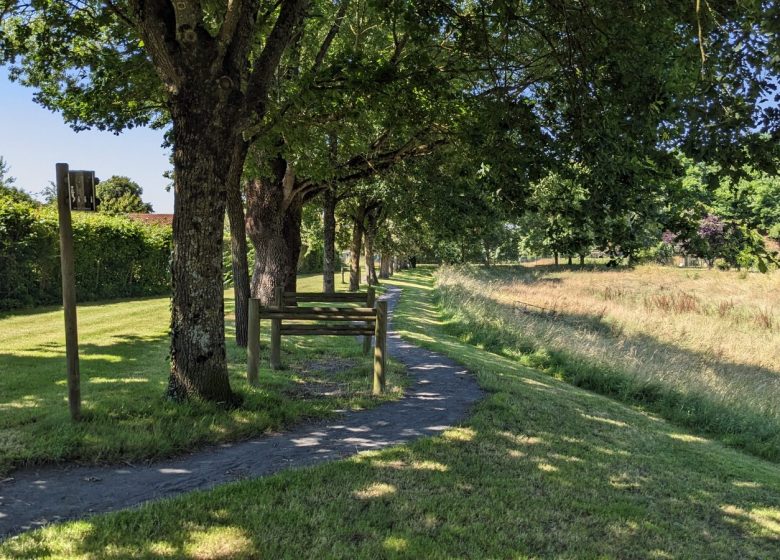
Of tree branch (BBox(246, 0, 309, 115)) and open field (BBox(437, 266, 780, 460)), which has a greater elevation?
tree branch (BBox(246, 0, 309, 115))

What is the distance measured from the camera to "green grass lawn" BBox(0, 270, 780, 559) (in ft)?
11.5

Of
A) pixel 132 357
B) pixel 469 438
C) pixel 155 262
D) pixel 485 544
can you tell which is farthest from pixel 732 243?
pixel 155 262

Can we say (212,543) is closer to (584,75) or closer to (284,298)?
(584,75)

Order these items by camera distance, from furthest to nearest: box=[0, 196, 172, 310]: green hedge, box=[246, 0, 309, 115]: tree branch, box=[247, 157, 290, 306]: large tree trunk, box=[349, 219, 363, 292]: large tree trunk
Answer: box=[349, 219, 363, 292]: large tree trunk → box=[0, 196, 172, 310]: green hedge → box=[247, 157, 290, 306]: large tree trunk → box=[246, 0, 309, 115]: tree branch

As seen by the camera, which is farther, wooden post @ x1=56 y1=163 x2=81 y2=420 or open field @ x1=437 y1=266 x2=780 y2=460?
open field @ x1=437 y1=266 x2=780 y2=460

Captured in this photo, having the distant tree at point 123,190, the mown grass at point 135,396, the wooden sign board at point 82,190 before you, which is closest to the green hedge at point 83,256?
the mown grass at point 135,396

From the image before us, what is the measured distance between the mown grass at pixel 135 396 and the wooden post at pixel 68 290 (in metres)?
0.25

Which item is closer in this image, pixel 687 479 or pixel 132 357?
pixel 687 479

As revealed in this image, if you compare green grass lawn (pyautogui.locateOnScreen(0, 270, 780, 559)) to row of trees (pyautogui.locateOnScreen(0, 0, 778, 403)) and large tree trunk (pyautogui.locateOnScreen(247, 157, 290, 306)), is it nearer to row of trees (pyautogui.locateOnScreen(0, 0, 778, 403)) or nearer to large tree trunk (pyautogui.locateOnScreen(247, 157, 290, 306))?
row of trees (pyautogui.locateOnScreen(0, 0, 778, 403))

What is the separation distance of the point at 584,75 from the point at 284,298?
21.3 ft

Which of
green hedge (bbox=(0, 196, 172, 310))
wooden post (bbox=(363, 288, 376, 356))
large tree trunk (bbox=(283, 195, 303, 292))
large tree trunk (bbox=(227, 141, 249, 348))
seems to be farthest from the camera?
green hedge (bbox=(0, 196, 172, 310))

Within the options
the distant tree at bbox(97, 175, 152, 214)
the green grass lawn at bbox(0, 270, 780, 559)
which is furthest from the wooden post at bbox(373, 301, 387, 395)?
the distant tree at bbox(97, 175, 152, 214)

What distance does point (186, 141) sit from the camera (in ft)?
19.6

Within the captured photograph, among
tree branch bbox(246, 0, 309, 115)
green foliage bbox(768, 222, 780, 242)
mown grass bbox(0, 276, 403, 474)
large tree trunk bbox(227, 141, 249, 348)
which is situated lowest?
mown grass bbox(0, 276, 403, 474)
